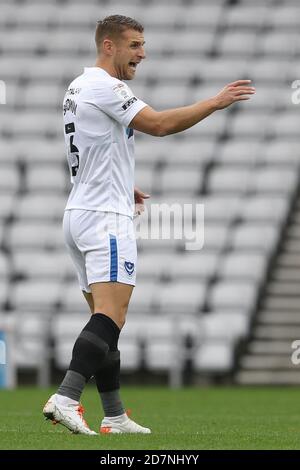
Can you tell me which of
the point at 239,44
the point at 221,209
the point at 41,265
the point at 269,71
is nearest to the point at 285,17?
the point at 239,44

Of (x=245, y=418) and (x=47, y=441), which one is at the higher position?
(x=47, y=441)

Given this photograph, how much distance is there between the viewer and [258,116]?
17.8m

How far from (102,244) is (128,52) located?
3.15ft

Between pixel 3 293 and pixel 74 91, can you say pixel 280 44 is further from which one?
pixel 74 91

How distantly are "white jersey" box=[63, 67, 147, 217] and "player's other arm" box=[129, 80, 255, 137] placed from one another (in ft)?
0.37

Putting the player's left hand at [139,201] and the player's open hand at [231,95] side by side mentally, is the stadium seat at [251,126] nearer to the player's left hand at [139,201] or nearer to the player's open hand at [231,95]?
the player's left hand at [139,201]

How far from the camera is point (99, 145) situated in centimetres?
659

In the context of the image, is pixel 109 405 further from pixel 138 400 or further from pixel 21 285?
pixel 21 285
